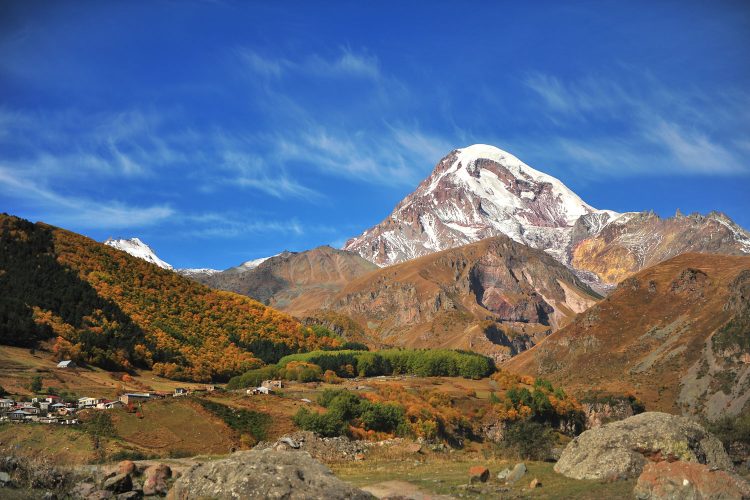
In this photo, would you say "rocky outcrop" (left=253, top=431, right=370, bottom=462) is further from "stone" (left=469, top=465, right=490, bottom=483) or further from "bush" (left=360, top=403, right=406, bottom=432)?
"stone" (left=469, top=465, right=490, bottom=483)

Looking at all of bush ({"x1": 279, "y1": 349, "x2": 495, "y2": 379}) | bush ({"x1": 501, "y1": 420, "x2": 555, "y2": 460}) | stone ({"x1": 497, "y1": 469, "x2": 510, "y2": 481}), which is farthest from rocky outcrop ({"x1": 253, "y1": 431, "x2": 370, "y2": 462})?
bush ({"x1": 279, "y1": 349, "x2": 495, "y2": 379})

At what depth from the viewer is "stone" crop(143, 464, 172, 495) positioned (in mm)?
22844

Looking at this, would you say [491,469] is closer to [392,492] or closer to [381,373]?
[392,492]

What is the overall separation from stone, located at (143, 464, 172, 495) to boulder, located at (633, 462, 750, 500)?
50.4ft

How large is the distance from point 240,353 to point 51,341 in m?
34.9

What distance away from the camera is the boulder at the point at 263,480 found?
60.7 ft

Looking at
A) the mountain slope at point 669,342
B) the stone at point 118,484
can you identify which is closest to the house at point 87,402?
the stone at point 118,484

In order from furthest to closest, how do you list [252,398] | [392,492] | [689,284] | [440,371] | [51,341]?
[689,284] → [440,371] → [51,341] → [252,398] → [392,492]

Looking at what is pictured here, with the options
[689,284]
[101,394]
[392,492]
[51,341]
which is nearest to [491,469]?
[392,492]

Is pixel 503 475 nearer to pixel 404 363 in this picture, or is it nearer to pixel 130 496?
pixel 130 496

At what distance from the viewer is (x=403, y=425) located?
5988 cm

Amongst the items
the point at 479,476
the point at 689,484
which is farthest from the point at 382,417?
the point at 689,484

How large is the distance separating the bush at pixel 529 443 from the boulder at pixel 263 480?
1936 centimetres

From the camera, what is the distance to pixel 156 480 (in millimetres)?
23406
